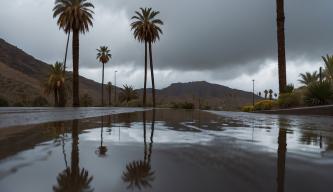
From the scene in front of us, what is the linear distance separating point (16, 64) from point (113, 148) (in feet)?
443

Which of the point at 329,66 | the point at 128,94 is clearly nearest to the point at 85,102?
the point at 128,94

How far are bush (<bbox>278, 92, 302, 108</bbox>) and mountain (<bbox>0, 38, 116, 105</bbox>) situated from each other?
211 feet

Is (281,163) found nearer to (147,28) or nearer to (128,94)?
(147,28)

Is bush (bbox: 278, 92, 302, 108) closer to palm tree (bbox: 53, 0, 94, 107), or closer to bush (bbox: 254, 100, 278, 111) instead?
bush (bbox: 254, 100, 278, 111)

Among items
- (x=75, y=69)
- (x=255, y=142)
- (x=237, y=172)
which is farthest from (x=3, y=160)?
(x=75, y=69)

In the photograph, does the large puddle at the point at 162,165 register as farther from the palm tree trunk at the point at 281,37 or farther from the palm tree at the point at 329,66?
the palm tree at the point at 329,66

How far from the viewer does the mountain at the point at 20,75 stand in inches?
3601

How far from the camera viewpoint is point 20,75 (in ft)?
378

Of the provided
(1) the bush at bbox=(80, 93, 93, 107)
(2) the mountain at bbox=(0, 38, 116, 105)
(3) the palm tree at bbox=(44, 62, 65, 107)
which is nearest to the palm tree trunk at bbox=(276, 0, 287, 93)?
(3) the palm tree at bbox=(44, 62, 65, 107)

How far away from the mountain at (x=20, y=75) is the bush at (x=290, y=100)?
64.3 meters

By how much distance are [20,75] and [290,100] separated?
10475cm

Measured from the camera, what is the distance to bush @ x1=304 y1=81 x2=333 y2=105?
821 inches

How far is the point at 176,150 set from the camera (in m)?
5.43

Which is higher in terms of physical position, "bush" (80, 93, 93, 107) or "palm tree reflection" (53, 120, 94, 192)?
"bush" (80, 93, 93, 107)
